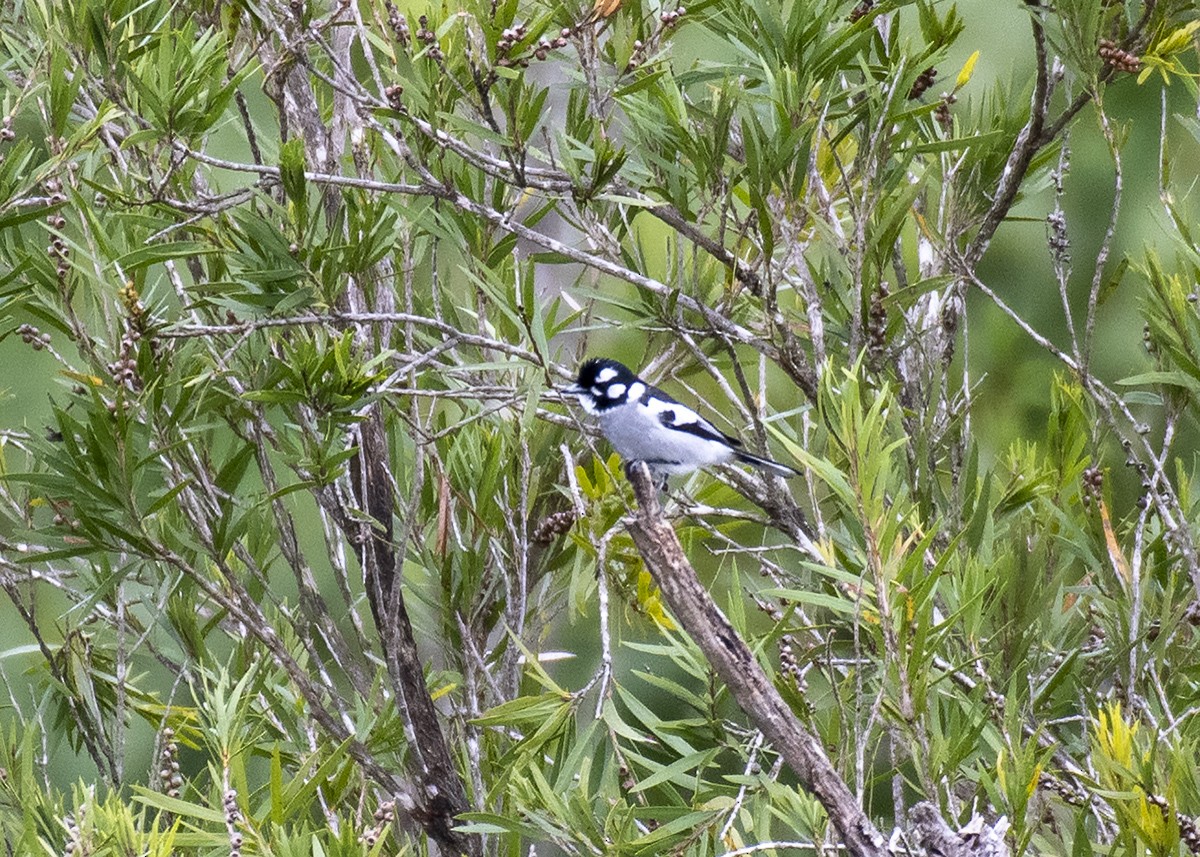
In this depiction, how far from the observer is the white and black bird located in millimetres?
2709

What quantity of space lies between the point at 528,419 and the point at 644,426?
4.51 ft

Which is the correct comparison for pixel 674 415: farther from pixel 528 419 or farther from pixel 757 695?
pixel 757 695

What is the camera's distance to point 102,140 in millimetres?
1900

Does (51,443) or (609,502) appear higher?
(51,443)

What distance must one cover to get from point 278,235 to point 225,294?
0.10 m

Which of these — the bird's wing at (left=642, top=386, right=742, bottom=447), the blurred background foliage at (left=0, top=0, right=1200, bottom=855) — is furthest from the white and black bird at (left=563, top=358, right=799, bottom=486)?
the blurred background foliage at (left=0, top=0, right=1200, bottom=855)

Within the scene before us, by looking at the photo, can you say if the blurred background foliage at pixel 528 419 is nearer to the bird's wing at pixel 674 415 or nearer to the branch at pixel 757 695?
the branch at pixel 757 695

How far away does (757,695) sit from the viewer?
3.94 ft

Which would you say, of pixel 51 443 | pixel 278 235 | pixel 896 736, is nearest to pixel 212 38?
pixel 278 235

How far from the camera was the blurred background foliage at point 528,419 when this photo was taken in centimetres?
142

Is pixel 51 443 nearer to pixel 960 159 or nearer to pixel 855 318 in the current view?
pixel 855 318

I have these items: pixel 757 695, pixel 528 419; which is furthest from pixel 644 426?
pixel 757 695

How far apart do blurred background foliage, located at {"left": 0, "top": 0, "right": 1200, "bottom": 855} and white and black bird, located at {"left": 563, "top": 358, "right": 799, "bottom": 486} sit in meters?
0.57

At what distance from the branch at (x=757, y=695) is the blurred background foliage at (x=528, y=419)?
0.25 ft
